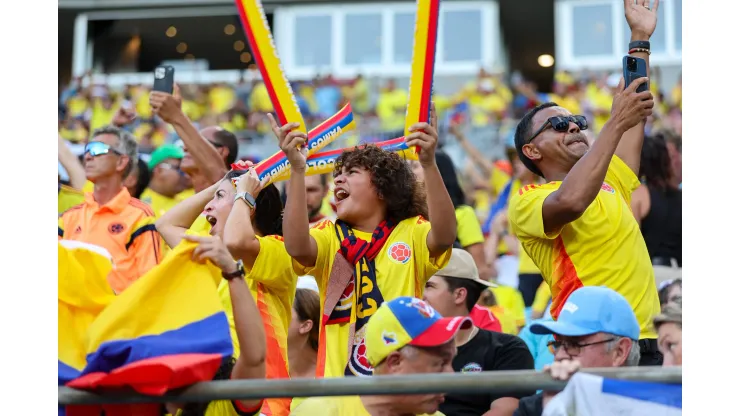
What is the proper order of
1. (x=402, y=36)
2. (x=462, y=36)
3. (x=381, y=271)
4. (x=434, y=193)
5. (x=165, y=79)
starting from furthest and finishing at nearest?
(x=402, y=36) → (x=462, y=36) → (x=165, y=79) → (x=381, y=271) → (x=434, y=193)

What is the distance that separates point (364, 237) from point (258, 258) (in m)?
0.51

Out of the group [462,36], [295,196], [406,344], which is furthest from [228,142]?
[462,36]

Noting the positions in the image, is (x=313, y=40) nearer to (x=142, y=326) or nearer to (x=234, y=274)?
(x=234, y=274)

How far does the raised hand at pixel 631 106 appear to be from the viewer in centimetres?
457

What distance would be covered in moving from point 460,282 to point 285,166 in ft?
3.82

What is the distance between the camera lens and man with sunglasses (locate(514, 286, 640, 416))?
13.3 ft

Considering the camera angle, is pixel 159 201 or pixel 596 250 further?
pixel 159 201

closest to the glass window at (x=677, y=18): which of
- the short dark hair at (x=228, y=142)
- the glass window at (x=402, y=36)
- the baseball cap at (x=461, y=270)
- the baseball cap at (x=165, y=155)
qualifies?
the glass window at (x=402, y=36)

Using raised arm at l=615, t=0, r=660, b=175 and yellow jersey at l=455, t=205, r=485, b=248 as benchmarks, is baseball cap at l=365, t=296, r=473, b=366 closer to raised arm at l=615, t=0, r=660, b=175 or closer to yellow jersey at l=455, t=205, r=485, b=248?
raised arm at l=615, t=0, r=660, b=175

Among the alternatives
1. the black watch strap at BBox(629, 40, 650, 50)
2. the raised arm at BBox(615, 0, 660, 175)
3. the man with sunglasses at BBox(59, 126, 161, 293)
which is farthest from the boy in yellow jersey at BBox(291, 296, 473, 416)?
the man with sunglasses at BBox(59, 126, 161, 293)

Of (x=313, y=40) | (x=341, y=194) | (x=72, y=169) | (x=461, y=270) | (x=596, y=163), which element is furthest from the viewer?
(x=313, y=40)

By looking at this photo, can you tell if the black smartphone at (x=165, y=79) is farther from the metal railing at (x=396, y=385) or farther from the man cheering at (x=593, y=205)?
the metal railing at (x=396, y=385)

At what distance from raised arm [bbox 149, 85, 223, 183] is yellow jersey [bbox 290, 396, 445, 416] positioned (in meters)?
2.33

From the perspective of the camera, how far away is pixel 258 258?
5.09m
